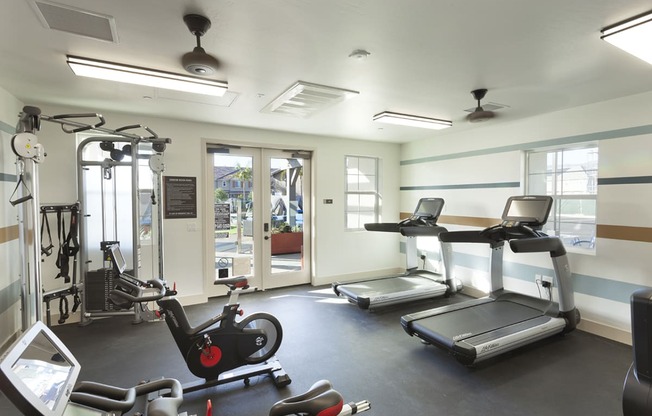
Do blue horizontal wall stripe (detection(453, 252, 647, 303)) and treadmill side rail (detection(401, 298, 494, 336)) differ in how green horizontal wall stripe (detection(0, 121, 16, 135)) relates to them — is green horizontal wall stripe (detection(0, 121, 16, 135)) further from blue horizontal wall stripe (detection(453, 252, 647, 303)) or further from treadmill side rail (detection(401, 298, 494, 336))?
blue horizontal wall stripe (detection(453, 252, 647, 303))

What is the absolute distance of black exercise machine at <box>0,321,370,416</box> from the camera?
2.78 ft

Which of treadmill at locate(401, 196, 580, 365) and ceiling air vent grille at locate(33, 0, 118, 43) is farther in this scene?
treadmill at locate(401, 196, 580, 365)

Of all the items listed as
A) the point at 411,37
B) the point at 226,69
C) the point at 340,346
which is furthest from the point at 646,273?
the point at 226,69

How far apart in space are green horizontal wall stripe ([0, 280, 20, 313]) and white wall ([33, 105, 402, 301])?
1.07 m

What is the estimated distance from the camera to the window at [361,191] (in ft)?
20.1

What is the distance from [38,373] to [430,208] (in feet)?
16.1

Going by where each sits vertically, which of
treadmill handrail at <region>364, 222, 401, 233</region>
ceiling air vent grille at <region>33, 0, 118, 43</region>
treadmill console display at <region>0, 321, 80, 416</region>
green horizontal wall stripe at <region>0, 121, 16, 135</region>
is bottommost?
treadmill console display at <region>0, 321, 80, 416</region>

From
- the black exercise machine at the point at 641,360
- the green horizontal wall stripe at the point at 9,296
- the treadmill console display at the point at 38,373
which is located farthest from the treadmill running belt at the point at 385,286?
the green horizontal wall stripe at the point at 9,296

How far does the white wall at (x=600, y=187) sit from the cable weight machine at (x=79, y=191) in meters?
4.61

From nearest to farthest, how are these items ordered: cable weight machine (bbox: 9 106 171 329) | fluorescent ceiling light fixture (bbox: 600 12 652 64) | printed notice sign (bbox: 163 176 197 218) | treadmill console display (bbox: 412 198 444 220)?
fluorescent ceiling light fixture (bbox: 600 12 652 64) < cable weight machine (bbox: 9 106 171 329) < printed notice sign (bbox: 163 176 197 218) < treadmill console display (bbox: 412 198 444 220)

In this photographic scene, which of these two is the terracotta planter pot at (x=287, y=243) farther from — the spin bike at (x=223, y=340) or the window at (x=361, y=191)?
the spin bike at (x=223, y=340)

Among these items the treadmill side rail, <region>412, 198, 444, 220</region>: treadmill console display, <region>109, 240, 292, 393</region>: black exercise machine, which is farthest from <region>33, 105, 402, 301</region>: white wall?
the treadmill side rail

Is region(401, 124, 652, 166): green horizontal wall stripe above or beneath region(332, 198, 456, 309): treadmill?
above

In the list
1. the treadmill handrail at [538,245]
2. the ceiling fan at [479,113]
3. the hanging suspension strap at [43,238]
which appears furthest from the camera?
the hanging suspension strap at [43,238]
